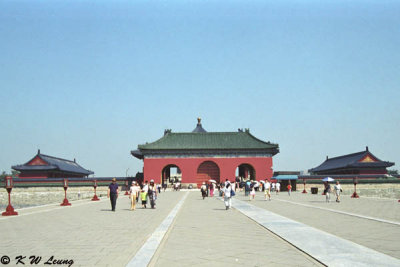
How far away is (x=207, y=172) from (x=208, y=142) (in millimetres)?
4049

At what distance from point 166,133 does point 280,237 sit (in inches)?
1705

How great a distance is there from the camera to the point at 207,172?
4688 cm

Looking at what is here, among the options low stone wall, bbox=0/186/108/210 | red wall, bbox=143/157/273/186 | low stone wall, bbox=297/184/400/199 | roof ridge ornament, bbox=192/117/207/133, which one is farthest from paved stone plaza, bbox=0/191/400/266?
roof ridge ornament, bbox=192/117/207/133

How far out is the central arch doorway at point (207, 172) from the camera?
4669cm

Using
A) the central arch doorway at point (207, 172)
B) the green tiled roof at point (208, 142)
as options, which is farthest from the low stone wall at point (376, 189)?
the central arch doorway at point (207, 172)

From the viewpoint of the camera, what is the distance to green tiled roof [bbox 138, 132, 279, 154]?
46812mm

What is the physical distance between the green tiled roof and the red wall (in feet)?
4.95

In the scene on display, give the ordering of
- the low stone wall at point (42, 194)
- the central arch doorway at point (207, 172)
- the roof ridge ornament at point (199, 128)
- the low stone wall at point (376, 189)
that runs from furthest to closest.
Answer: the roof ridge ornament at point (199, 128) < the central arch doorway at point (207, 172) < the low stone wall at point (42, 194) < the low stone wall at point (376, 189)

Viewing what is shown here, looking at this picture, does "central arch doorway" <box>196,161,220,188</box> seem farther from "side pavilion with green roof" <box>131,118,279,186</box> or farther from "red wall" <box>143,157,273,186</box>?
"red wall" <box>143,157,273,186</box>

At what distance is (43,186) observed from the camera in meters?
42.9

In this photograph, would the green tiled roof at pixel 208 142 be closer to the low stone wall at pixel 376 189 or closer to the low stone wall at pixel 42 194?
the low stone wall at pixel 42 194

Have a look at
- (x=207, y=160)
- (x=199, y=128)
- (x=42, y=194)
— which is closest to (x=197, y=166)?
(x=207, y=160)

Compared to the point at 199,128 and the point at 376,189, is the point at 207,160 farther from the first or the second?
the point at 199,128

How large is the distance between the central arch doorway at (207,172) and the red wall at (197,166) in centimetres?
56
